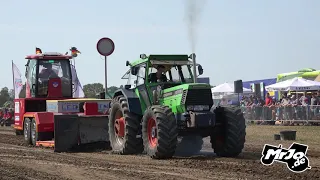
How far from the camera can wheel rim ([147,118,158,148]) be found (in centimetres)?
1169

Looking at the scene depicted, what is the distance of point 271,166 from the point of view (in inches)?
381

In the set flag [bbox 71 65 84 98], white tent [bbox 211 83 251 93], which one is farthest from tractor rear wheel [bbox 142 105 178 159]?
white tent [bbox 211 83 251 93]

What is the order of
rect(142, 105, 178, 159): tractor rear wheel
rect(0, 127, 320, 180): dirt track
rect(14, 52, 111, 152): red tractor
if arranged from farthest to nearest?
rect(14, 52, 111, 152): red tractor
rect(142, 105, 178, 159): tractor rear wheel
rect(0, 127, 320, 180): dirt track

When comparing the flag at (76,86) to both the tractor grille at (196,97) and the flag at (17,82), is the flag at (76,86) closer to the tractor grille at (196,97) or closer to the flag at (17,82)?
the flag at (17,82)

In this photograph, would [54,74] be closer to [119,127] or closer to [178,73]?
[119,127]

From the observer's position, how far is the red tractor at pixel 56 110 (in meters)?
14.0

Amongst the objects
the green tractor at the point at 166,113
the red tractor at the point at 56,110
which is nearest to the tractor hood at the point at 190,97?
the green tractor at the point at 166,113

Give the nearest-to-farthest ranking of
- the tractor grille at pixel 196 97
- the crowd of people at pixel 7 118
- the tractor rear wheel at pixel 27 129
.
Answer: the tractor grille at pixel 196 97 < the tractor rear wheel at pixel 27 129 < the crowd of people at pixel 7 118

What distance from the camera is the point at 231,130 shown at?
463 inches

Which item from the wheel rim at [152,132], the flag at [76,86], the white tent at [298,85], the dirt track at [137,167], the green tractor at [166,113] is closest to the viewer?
the dirt track at [137,167]

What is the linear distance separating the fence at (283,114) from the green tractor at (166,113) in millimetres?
11508

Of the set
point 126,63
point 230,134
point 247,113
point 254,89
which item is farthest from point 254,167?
point 254,89

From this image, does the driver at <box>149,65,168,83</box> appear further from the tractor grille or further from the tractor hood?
the tractor grille

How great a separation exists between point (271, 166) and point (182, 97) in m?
2.65
